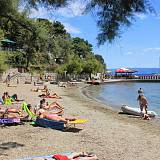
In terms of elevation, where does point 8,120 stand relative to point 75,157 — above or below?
above

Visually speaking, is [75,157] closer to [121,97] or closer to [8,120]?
[8,120]

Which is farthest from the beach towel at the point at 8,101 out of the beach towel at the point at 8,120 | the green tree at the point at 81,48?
the green tree at the point at 81,48

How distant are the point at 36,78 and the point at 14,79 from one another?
4.22 meters

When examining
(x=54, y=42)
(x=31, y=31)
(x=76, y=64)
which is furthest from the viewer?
(x=76, y=64)

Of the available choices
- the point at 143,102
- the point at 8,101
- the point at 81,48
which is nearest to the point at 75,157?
the point at 143,102

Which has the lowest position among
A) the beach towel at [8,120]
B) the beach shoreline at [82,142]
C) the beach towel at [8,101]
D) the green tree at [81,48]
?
the beach shoreline at [82,142]

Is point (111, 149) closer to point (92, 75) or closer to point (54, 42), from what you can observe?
point (54, 42)

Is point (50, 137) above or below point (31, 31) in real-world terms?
below

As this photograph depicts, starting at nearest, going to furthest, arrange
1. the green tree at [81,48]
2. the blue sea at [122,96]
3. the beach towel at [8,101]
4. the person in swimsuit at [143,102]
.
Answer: the person in swimsuit at [143,102] < the beach towel at [8,101] < the blue sea at [122,96] < the green tree at [81,48]

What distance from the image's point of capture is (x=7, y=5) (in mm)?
7855

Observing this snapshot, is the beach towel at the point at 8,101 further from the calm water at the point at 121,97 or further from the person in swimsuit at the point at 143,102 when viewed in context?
the calm water at the point at 121,97

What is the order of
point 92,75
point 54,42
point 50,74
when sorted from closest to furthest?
point 54,42 → point 50,74 → point 92,75

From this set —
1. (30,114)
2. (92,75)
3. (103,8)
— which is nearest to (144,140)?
(30,114)

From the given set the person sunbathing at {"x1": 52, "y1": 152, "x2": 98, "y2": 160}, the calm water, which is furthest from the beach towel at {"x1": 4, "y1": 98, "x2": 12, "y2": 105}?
the person sunbathing at {"x1": 52, "y1": 152, "x2": 98, "y2": 160}
